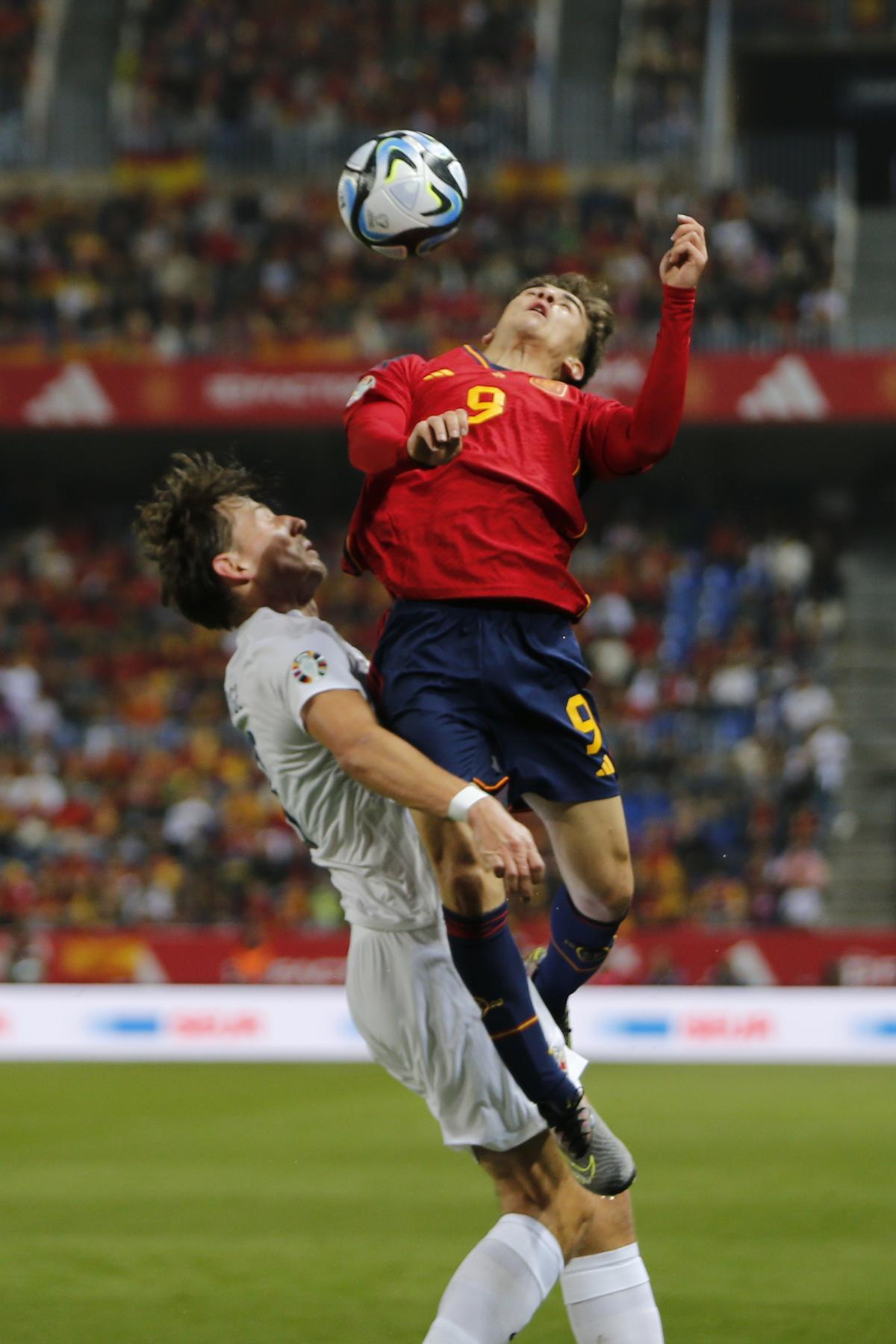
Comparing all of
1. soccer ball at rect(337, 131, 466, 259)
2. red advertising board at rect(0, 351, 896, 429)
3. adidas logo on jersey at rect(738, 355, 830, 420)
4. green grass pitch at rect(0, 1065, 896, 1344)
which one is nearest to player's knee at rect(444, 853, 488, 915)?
green grass pitch at rect(0, 1065, 896, 1344)

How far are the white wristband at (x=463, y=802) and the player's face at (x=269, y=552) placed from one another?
29.3 inches

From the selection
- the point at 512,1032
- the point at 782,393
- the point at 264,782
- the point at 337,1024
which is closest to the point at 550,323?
the point at 512,1032

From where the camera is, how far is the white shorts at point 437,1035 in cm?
370

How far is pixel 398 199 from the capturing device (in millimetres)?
4492

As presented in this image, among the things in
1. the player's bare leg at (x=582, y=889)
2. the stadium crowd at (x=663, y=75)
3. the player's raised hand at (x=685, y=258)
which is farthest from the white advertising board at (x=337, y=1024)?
the stadium crowd at (x=663, y=75)

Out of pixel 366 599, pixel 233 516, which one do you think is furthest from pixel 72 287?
pixel 233 516

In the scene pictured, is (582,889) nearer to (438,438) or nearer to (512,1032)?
(512,1032)

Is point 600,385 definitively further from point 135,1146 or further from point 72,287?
point 135,1146

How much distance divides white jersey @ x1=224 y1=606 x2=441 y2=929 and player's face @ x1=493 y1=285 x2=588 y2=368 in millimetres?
973

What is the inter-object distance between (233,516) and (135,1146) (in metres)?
6.07

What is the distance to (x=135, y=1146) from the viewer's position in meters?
9.16

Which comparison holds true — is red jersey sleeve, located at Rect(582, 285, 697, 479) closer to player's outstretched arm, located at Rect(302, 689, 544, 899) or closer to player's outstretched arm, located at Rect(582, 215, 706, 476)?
player's outstretched arm, located at Rect(582, 215, 706, 476)

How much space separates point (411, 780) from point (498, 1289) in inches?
41.9

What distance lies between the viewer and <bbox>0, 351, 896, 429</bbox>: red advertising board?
1823 centimetres
